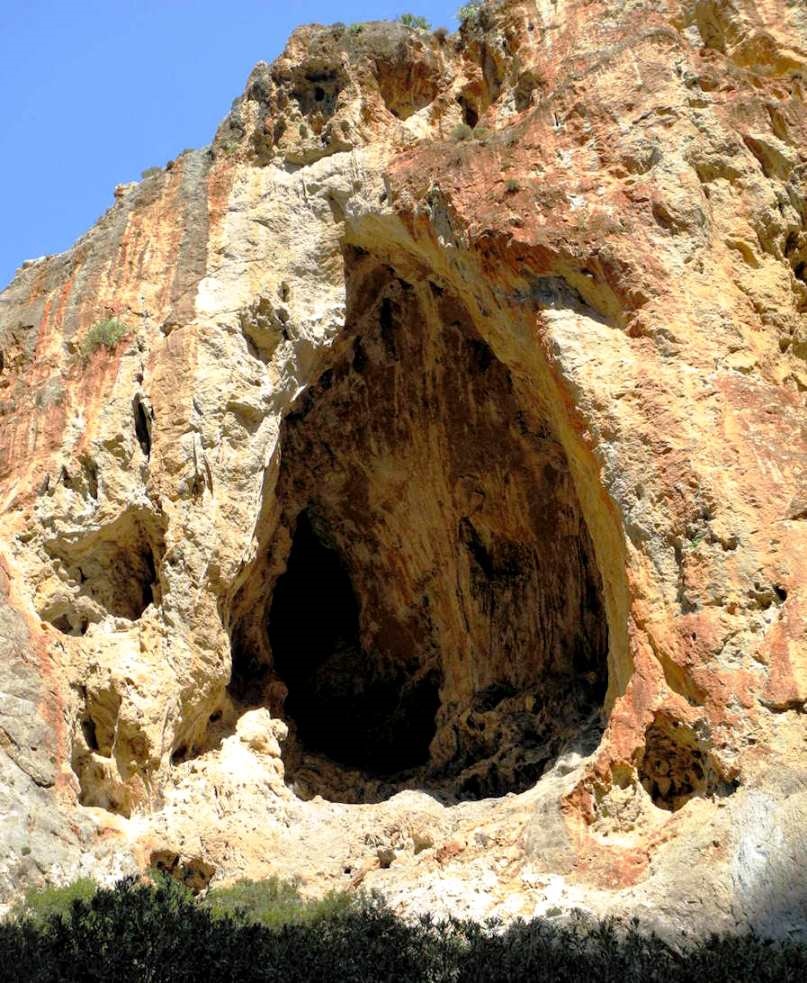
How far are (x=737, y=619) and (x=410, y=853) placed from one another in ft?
13.6

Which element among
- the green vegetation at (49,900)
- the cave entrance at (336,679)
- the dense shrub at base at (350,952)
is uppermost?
the cave entrance at (336,679)

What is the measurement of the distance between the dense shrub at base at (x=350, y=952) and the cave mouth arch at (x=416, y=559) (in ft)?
19.0

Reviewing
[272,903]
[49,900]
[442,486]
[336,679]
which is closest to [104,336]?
[442,486]

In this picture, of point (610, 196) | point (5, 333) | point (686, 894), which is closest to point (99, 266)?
point (5, 333)

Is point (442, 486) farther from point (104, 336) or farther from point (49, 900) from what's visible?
point (49, 900)

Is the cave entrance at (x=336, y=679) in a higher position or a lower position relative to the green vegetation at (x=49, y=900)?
higher

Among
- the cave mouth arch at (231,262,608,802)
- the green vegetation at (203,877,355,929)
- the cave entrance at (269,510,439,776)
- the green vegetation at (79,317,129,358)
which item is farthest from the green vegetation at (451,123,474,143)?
the green vegetation at (203,877,355,929)

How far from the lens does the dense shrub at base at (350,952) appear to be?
8031 millimetres

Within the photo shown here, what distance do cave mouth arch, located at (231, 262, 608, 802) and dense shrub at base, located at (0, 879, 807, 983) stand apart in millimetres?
5802

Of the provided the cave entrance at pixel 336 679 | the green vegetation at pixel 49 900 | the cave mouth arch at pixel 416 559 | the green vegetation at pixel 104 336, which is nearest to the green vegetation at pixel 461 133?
the cave mouth arch at pixel 416 559

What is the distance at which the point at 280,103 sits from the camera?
1695 centimetres

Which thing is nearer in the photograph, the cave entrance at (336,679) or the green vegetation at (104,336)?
the green vegetation at (104,336)

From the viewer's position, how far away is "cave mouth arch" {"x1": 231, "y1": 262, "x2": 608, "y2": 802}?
1586 cm

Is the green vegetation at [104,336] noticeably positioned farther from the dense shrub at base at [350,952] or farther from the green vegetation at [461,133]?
the dense shrub at base at [350,952]
